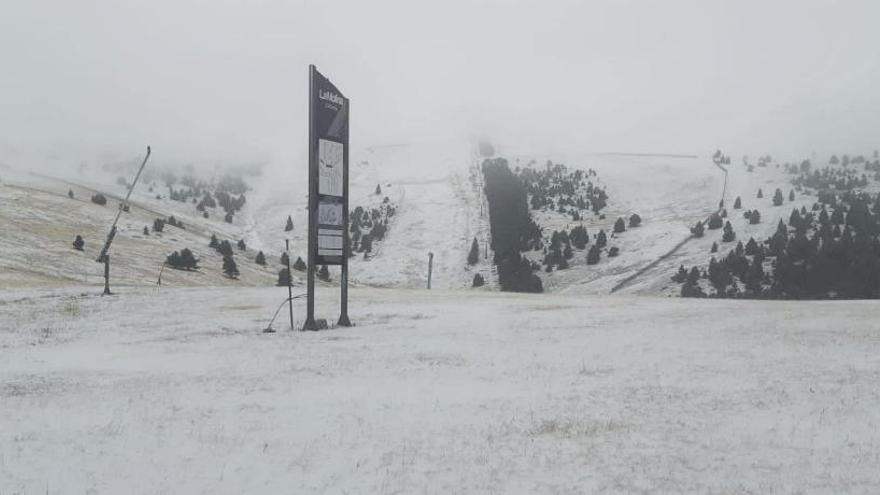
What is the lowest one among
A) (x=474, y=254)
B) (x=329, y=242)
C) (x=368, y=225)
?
(x=329, y=242)

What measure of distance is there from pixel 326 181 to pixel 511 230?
75.7 meters

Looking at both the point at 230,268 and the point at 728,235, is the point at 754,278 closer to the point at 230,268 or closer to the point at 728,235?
the point at 728,235

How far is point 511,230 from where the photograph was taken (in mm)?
97062

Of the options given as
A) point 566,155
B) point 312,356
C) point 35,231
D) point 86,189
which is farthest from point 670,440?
point 566,155

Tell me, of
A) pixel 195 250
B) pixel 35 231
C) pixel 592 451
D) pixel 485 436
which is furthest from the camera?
pixel 195 250

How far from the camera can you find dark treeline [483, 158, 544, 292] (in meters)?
79.1

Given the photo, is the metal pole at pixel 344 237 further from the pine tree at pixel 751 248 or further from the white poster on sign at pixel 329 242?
the pine tree at pixel 751 248

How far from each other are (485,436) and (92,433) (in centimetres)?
569

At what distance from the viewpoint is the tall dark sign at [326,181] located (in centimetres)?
2259

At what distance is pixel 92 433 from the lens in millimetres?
9031

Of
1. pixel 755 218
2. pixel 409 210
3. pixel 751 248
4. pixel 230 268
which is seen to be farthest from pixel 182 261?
pixel 755 218

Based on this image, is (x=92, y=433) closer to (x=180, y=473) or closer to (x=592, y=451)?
(x=180, y=473)

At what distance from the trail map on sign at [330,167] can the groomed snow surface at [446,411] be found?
229 inches

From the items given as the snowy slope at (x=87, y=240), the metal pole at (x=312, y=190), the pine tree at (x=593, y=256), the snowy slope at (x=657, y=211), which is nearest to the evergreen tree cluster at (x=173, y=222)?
the snowy slope at (x=87, y=240)
